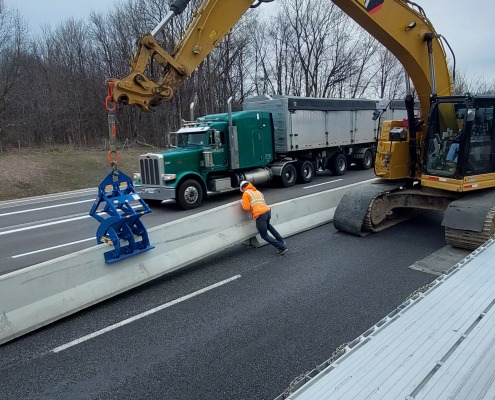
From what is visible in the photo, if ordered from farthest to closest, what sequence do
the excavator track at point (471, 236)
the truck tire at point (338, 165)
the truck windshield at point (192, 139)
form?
1. the truck tire at point (338, 165)
2. the truck windshield at point (192, 139)
3. the excavator track at point (471, 236)

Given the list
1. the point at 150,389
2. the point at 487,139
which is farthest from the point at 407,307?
the point at 487,139

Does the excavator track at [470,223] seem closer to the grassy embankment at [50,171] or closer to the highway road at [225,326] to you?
the highway road at [225,326]

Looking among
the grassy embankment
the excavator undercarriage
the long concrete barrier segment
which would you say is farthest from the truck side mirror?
the grassy embankment

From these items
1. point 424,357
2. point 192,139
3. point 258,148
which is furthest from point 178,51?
point 258,148

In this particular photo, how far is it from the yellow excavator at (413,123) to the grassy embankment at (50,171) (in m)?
13.1

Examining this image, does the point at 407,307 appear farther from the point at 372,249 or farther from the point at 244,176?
the point at 244,176

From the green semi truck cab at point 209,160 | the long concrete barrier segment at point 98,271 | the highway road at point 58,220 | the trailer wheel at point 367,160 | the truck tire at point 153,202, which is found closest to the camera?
the long concrete barrier segment at point 98,271

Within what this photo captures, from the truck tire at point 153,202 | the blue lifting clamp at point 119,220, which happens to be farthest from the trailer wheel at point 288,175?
the blue lifting clamp at point 119,220

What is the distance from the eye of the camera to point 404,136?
29.4 feet

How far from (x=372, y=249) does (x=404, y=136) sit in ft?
10.2

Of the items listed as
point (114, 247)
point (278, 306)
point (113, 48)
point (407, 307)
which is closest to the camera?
point (407, 307)

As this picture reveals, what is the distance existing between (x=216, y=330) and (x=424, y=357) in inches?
104

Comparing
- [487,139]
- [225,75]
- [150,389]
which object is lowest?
[150,389]

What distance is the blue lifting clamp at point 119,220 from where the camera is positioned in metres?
5.70
